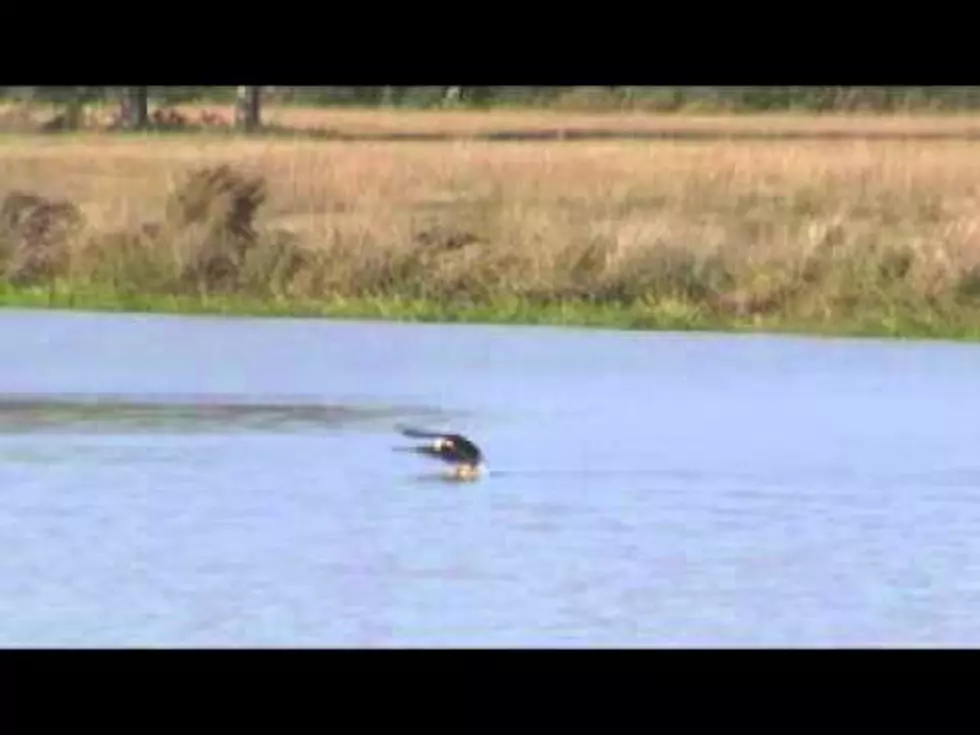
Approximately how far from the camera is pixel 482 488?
527cm

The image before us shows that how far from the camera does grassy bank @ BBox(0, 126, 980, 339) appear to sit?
5.37 meters

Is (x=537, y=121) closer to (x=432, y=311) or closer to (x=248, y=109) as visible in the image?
(x=432, y=311)

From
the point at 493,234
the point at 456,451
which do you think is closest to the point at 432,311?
the point at 493,234

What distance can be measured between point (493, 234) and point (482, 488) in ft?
1.45

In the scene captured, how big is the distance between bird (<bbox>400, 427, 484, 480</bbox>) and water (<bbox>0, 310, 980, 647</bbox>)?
23mm

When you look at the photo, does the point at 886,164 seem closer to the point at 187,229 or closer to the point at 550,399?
the point at 550,399

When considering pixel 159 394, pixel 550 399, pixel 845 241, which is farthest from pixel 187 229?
pixel 845 241

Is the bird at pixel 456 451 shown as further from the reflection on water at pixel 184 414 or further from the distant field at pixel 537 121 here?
the distant field at pixel 537 121

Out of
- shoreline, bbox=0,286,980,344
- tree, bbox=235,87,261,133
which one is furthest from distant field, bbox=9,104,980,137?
shoreline, bbox=0,286,980,344

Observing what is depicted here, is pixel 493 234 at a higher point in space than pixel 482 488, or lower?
higher

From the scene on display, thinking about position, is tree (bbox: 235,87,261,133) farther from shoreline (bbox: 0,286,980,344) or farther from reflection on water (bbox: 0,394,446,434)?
reflection on water (bbox: 0,394,446,434)

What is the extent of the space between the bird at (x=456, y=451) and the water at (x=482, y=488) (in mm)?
23

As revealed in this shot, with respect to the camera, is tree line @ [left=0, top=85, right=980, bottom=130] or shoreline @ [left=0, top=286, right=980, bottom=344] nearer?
tree line @ [left=0, top=85, right=980, bottom=130]
